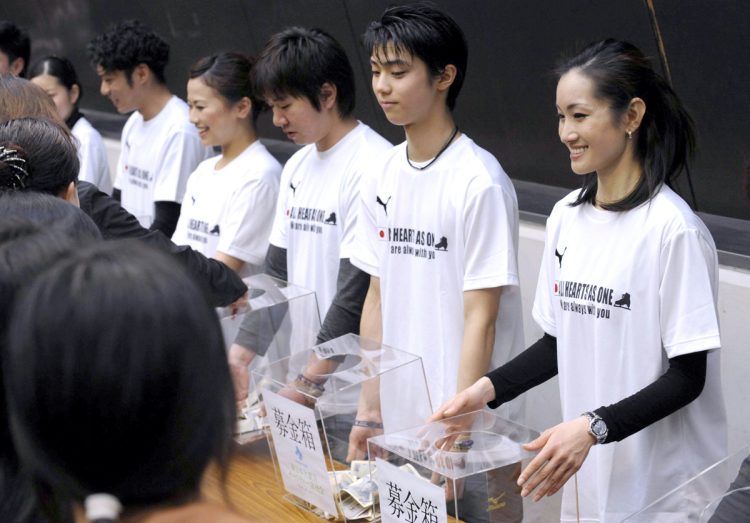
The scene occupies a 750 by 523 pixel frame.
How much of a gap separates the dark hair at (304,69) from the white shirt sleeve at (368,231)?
1.11 ft

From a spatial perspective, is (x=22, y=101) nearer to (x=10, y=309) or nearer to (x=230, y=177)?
(x=230, y=177)

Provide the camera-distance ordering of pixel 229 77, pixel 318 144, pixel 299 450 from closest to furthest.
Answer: pixel 299 450 → pixel 318 144 → pixel 229 77

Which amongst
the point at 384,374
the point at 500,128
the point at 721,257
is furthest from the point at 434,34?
the point at 500,128

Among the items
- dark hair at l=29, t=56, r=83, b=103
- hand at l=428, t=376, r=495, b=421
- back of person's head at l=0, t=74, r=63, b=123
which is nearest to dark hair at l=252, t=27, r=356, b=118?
back of person's head at l=0, t=74, r=63, b=123

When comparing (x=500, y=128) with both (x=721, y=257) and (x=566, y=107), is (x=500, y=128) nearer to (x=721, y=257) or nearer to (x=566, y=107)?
(x=721, y=257)

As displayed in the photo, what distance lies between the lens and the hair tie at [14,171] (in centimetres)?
191

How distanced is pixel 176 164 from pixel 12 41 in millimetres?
1681

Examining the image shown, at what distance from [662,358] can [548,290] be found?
1.02 ft

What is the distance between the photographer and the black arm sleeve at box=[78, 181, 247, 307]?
2.45m

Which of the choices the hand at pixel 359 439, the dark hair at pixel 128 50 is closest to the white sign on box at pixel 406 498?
the hand at pixel 359 439

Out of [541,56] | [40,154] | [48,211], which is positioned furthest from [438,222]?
[541,56]

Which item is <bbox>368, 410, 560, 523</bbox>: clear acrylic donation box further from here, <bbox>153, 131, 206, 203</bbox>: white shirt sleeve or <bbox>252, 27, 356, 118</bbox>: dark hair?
<bbox>153, 131, 206, 203</bbox>: white shirt sleeve

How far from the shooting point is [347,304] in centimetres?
265

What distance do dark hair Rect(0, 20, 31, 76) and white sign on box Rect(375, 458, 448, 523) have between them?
3.70m
